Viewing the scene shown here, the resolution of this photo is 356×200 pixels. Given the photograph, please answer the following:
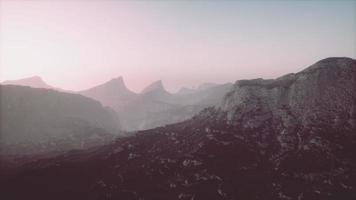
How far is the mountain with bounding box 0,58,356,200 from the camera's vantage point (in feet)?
223

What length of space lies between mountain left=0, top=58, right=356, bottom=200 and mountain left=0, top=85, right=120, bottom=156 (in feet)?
107

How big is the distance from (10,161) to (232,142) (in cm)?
7911

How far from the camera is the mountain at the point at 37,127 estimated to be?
420 ft

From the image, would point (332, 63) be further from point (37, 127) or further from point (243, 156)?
point (37, 127)

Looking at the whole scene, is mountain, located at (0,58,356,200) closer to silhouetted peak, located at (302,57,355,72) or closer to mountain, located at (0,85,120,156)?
silhouetted peak, located at (302,57,355,72)

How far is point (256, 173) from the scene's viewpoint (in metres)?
74.8

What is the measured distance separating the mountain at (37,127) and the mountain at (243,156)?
32514 millimetres

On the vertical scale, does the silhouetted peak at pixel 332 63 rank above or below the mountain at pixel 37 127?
above

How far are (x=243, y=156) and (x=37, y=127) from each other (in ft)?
384

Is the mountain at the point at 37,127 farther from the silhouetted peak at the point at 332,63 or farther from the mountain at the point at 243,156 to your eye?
the silhouetted peak at the point at 332,63

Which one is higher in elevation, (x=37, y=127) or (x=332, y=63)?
(x=332, y=63)

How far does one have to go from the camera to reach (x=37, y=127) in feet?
500

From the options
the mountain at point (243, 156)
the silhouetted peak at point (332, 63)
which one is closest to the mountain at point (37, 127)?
the mountain at point (243, 156)

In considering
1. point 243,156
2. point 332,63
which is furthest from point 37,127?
point 332,63
